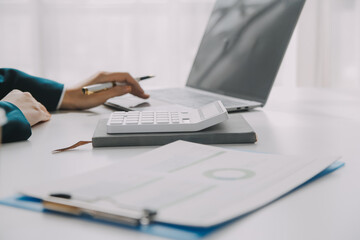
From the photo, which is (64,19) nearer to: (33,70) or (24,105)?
(33,70)

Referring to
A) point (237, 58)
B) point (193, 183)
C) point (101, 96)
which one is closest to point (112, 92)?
point (101, 96)

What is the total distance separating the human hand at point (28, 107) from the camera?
3.19 ft

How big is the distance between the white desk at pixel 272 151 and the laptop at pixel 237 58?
7 centimetres

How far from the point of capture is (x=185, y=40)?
10.5 feet

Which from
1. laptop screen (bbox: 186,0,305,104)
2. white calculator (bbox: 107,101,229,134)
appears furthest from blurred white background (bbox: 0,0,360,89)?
white calculator (bbox: 107,101,229,134)

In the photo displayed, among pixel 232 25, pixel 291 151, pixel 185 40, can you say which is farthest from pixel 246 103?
pixel 185 40

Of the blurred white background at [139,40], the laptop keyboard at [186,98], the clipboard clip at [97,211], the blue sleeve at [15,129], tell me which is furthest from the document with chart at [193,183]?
the blurred white background at [139,40]

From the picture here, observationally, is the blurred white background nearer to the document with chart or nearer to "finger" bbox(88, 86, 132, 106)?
"finger" bbox(88, 86, 132, 106)

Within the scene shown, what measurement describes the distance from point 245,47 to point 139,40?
2014 millimetres

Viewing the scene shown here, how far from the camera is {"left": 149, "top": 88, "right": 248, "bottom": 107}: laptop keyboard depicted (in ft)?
3.85

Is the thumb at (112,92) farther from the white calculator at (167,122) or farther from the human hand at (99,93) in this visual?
the white calculator at (167,122)

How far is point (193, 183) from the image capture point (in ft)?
1.77

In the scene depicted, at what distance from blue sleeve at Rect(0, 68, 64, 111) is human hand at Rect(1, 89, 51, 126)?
0.55 feet

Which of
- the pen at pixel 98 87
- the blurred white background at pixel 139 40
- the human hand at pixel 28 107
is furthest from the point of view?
the blurred white background at pixel 139 40
